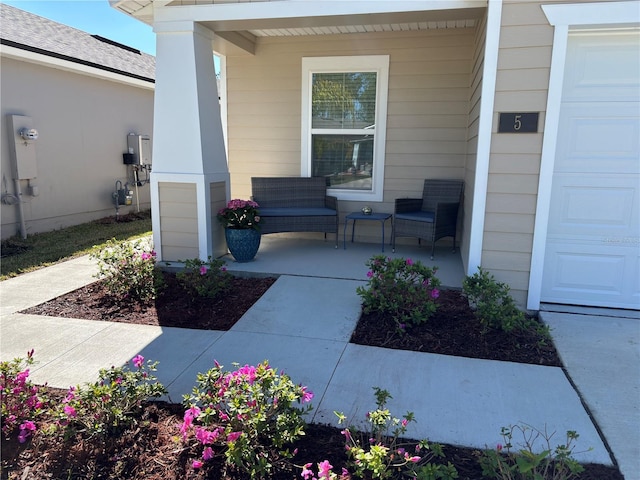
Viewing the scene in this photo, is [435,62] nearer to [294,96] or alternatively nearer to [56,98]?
[294,96]

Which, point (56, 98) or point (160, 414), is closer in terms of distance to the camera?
point (160, 414)

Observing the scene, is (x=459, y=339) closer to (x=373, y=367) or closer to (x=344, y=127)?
(x=373, y=367)

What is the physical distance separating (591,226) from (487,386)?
182cm

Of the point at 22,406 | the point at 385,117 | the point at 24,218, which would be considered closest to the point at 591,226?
the point at 385,117

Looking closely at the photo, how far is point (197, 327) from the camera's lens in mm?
3414

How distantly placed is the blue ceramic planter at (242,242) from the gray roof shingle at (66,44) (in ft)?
13.8

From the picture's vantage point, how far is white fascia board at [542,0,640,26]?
3.12 meters

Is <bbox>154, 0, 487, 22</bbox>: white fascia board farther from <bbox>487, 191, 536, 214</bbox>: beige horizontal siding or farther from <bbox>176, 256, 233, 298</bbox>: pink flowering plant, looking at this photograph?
<bbox>176, 256, 233, 298</bbox>: pink flowering plant

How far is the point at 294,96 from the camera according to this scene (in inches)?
235

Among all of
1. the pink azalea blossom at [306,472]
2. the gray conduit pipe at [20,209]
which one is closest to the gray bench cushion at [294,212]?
the gray conduit pipe at [20,209]

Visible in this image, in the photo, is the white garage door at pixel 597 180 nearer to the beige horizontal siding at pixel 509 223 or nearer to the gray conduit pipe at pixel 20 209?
the beige horizontal siding at pixel 509 223

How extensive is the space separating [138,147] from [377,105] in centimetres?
535

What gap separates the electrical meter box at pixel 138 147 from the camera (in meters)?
8.73

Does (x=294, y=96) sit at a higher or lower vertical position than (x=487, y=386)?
higher
